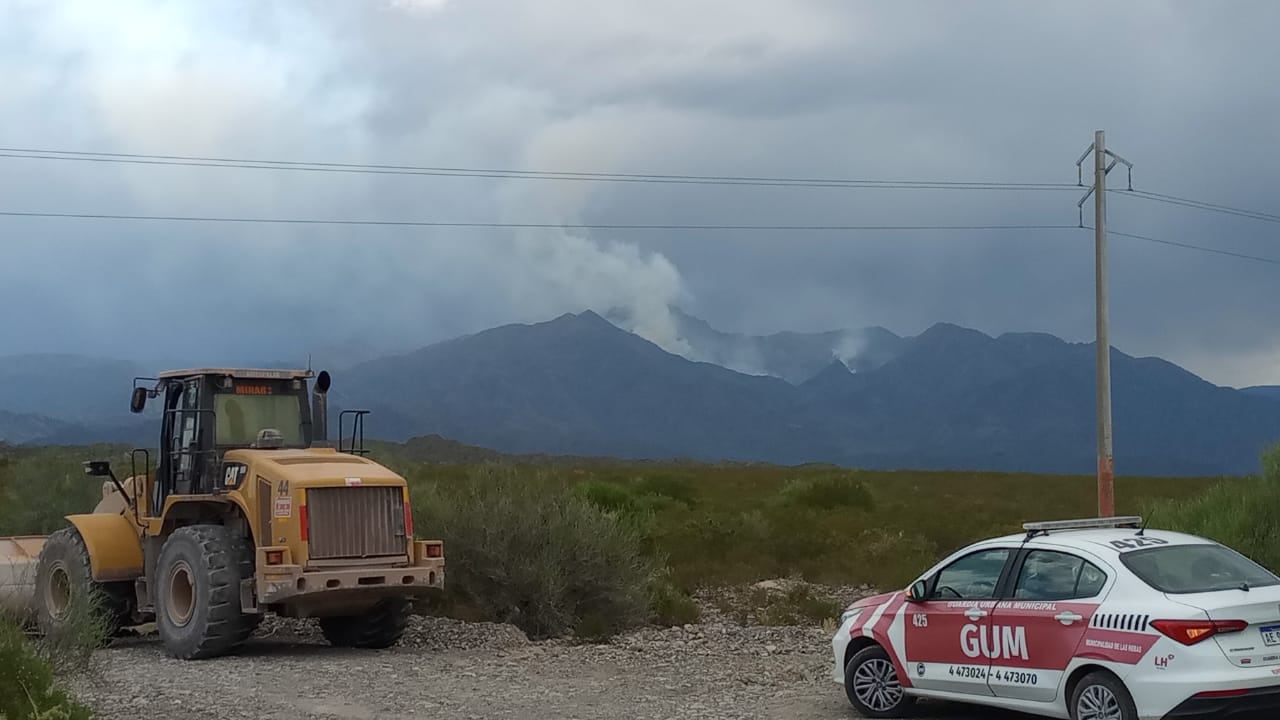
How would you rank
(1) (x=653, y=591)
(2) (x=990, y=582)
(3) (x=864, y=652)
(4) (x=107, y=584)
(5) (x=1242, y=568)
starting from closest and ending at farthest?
(5) (x=1242, y=568) → (2) (x=990, y=582) → (3) (x=864, y=652) → (4) (x=107, y=584) → (1) (x=653, y=591)

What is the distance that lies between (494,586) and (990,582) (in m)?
9.98

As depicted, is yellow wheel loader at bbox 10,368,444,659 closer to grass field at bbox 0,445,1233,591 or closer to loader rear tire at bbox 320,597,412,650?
loader rear tire at bbox 320,597,412,650

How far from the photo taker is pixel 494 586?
19.8 m

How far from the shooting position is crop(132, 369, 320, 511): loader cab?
55.1 ft

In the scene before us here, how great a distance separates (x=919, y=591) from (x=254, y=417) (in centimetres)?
921

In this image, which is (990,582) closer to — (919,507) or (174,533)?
(174,533)

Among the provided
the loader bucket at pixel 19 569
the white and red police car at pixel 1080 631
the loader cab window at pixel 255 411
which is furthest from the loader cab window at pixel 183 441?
the white and red police car at pixel 1080 631

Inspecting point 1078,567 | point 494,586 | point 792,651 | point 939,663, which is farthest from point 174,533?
point 1078,567

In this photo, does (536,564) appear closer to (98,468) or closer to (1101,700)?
(98,468)

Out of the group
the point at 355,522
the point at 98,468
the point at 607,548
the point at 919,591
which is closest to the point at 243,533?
the point at 355,522

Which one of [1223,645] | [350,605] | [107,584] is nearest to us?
[1223,645]

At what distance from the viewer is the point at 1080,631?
10.2 m

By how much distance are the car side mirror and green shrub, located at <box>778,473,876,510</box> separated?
33.6m

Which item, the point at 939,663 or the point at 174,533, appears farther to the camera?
the point at 174,533
